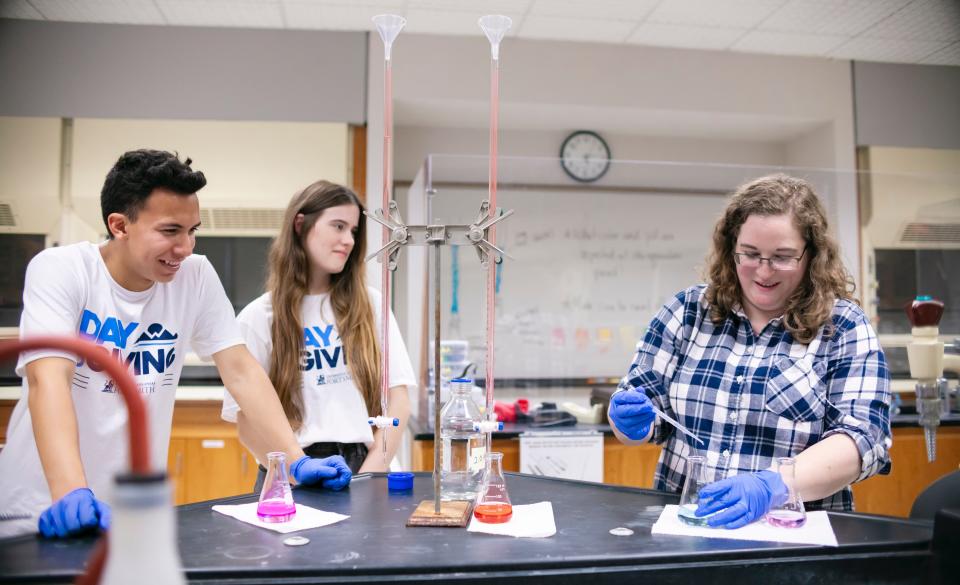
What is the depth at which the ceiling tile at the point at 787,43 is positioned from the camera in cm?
399

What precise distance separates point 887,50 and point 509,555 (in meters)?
4.36

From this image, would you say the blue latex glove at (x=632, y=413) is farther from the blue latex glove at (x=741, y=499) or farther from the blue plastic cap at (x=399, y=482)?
the blue plastic cap at (x=399, y=482)

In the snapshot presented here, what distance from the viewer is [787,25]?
3.85 metres

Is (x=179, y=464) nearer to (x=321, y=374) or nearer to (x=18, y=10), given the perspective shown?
(x=321, y=374)

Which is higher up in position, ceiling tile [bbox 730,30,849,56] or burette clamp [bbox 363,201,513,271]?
ceiling tile [bbox 730,30,849,56]

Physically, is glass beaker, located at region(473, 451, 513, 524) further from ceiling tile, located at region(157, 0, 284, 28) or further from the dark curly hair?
ceiling tile, located at region(157, 0, 284, 28)

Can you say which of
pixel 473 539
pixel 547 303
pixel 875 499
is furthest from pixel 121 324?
pixel 875 499

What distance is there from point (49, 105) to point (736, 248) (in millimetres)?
3675

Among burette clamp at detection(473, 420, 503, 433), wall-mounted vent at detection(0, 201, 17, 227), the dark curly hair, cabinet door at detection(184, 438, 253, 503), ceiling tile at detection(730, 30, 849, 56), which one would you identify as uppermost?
ceiling tile at detection(730, 30, 849, 56)

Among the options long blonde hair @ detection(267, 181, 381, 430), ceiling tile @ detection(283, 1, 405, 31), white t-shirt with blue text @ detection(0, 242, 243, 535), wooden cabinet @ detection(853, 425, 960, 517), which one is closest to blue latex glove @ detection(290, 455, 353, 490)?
white t-shirt with blue text @ detection(0, 242, 243, 535)

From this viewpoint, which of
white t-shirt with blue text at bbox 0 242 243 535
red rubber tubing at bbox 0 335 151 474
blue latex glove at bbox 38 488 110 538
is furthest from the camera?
white t-shirt with blue text at bbox 0 242 243 535

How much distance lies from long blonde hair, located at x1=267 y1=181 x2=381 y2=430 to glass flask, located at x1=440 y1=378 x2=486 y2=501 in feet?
2.02

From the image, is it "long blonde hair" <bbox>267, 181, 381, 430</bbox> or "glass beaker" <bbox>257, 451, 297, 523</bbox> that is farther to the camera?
"long blonde hair" <bbox>267, 181, 381, 430</bbox>

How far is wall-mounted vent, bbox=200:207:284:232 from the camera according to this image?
376 cm
